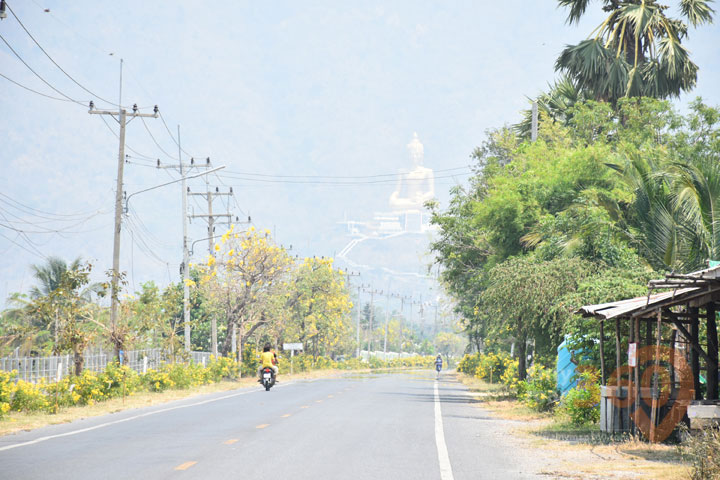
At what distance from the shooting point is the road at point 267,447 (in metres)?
11.3

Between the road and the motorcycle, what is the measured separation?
12189 millimetres

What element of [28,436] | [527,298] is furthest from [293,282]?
[28,436]

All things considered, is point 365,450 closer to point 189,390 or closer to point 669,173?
point 669,173

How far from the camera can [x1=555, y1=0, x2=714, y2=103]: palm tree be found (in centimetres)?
3797

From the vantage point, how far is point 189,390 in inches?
1405

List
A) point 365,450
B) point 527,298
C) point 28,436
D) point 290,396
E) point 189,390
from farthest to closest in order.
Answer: point 189,390
point 290,396
point 527,298
point 28,436
point 365,450

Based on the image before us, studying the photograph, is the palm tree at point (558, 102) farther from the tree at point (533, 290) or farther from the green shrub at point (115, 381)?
the green shrub at point (115, 381)

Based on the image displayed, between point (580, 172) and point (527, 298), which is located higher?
point (580, 172)

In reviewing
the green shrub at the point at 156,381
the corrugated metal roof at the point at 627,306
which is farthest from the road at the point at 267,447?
the green shrub at the point at 156,381

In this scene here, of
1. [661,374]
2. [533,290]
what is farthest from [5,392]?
[661,374]

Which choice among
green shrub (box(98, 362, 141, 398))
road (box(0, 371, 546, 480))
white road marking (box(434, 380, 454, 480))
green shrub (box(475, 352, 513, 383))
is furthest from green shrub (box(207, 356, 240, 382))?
white road marking (box(434, 380, 454, 480))

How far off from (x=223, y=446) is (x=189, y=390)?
2236cm

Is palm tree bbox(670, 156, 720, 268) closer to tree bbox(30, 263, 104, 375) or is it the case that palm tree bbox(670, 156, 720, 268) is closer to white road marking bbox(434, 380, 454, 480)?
white road marking bbox(434, 380, 454, 480)

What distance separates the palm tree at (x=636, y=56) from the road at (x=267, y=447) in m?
20.7
